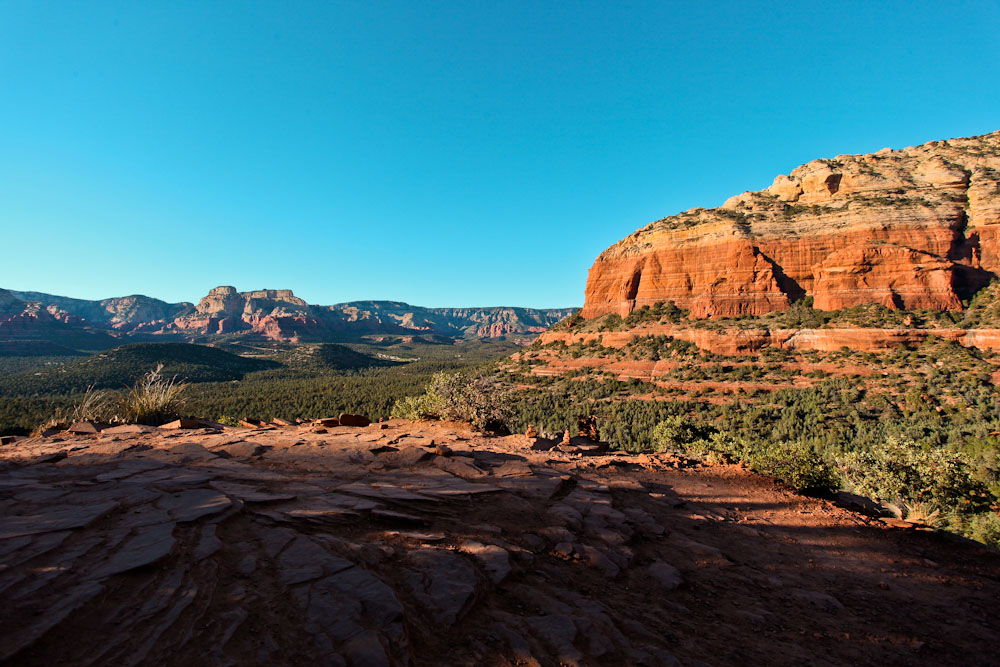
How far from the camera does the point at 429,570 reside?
3471 millimetres

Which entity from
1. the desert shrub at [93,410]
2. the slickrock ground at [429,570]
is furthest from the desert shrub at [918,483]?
the desert shrub at [93,410]

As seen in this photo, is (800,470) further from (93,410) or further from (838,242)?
(838,242)

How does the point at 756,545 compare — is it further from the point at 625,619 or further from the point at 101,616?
the point at 101,616

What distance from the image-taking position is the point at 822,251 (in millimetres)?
52812

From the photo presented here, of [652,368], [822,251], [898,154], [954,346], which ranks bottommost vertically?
[652,368]

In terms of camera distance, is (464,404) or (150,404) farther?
(464,404)

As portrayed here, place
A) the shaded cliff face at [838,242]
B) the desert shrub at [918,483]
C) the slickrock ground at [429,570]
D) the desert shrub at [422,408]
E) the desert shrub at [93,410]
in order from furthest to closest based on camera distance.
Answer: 1. the shaded cliff face at [838,242]
2. the desert shrub at [422,408]
3. the desert shrub at [93,410]
4. the desert shrub at [918,483]
5. the slickrock ground at [429,570]

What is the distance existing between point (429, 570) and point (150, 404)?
36.4 feet

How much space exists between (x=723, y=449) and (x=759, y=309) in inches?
2080

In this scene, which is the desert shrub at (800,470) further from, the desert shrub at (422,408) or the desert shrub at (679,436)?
the desert shrub at (422,408)

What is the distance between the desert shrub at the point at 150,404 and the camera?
401 inches

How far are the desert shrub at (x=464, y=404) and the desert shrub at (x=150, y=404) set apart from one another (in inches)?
253

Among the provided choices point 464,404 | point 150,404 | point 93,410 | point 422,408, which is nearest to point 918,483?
point 464,404

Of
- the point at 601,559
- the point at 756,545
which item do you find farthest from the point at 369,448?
the point at 756,545
